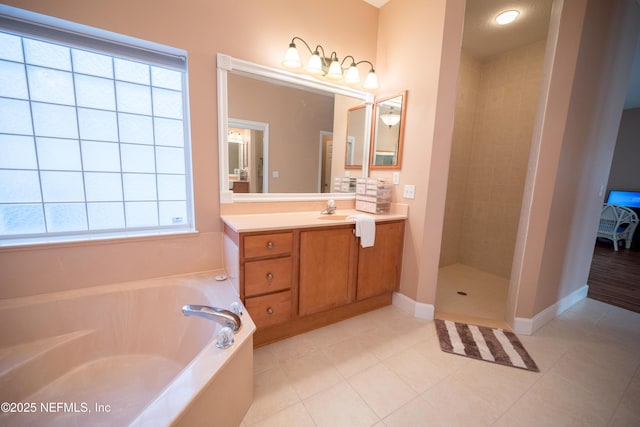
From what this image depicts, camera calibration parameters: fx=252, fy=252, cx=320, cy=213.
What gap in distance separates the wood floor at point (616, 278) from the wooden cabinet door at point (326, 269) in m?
2.77

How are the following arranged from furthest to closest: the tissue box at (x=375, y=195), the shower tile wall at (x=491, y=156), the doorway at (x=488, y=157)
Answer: the shower tile wall at (x=491, y=156)
the doorway at (x=488, y=157)
the tissue box at (x=375, y=195)

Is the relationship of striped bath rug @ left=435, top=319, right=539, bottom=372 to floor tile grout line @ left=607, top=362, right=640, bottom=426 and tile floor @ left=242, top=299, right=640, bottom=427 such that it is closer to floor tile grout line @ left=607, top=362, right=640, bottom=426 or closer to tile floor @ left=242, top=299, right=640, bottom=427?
tile floor @ left=242, top=299, right=640, bottom=427

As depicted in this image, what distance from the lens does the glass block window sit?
1.43m

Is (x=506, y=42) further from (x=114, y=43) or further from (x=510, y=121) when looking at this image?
(x=114, y=43)

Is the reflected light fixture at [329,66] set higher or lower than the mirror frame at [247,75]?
higher

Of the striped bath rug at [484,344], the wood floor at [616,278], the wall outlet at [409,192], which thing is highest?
the wall outlet at [409,192]

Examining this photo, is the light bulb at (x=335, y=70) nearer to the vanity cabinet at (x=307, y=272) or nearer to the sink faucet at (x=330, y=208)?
the sink faucet at (x=330, y=208)

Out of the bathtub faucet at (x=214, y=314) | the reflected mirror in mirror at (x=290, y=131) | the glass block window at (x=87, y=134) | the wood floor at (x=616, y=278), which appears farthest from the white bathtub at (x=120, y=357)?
the wood floor at (x=616, y=278)

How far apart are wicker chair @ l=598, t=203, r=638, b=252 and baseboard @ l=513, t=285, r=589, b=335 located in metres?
3.39

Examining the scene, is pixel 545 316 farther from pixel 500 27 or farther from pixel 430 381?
pixel 500 27

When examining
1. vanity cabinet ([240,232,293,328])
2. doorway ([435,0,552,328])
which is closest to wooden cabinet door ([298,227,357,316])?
vanity cabinet ([240,232,293,328])

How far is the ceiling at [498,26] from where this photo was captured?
2152 millimetres

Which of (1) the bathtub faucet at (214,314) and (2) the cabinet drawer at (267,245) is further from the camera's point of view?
(2) the cabinet drawer at (267,245)

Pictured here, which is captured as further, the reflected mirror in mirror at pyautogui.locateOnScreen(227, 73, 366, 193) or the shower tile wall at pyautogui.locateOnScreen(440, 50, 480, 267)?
the shower tile wall at pyautogui.locateOnScreen(440, 50, 480, 267)
